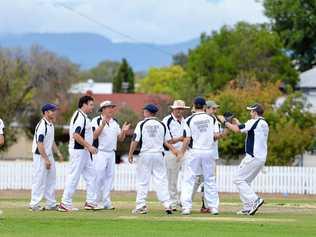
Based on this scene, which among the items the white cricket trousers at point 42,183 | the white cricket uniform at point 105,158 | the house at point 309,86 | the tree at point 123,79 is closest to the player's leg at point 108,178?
the white cricket uniform at point 105,158

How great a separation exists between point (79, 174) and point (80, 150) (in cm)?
54

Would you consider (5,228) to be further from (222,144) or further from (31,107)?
(31,107)

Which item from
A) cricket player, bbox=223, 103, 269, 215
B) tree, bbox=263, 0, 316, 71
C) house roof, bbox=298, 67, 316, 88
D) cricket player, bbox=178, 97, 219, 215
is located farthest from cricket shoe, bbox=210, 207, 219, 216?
tree, bbox=263, 0, 316, 71

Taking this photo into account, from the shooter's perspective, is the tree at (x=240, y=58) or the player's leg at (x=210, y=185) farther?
the tree at (x=240, y=58)

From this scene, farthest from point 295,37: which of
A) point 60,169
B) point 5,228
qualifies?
point 5,228

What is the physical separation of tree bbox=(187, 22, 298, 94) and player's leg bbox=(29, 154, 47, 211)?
137ft

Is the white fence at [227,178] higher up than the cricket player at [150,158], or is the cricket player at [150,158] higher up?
the cricket player at [150,158]

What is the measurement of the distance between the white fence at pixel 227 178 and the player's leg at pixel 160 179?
655 inches

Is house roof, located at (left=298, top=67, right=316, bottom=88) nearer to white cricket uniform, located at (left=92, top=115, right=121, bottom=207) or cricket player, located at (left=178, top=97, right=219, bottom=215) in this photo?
white cricket uniform, located at (left=92, top=115, right=121, bottom=207)

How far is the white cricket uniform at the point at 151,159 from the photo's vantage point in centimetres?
1967

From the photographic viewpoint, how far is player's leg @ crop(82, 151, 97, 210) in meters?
20.6

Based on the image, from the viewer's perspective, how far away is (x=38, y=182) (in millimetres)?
20312

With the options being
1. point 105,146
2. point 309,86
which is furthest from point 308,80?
point 105,146

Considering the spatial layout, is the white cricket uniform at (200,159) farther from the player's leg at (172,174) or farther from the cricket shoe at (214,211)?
the player's leg at (172,174)
